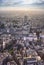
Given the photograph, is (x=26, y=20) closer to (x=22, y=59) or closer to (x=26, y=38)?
(x=26, y=38)

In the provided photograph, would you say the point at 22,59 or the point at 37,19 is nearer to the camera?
the point at 22,59

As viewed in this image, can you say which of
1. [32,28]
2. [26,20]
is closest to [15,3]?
[26,20]

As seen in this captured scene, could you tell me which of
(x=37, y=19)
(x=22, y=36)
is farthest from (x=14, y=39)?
(x=37, y=19)

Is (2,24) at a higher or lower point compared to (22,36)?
higher

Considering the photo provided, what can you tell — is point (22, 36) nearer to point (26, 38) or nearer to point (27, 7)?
point (26, 38)

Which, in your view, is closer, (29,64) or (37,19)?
(29,64)

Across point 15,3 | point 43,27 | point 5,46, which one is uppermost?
point 15,3
